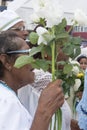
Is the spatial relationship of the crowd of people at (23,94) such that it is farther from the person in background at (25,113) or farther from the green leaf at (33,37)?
the green leaf at (33,37)

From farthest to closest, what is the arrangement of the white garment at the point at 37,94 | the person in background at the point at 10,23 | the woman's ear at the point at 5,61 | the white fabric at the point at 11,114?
the person in background at the point at 10,23 → the white garment at the point at 37,94 → the woman's ear at the point at 5,61 → the white fabric at the point at 11,114

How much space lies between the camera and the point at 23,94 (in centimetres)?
233

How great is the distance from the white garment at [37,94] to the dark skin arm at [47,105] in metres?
0.58

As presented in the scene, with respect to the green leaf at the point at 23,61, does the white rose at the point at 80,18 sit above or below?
above

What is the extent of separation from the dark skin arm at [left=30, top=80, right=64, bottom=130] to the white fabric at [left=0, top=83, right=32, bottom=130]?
66 mm

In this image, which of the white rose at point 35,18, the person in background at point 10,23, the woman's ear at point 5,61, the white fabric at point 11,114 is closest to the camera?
the white fabric at point 11,114

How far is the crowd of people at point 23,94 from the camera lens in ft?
4.94

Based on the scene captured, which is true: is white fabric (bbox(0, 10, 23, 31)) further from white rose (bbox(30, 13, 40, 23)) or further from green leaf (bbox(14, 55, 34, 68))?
green leaf (bbox(14, 55, 34, 68))

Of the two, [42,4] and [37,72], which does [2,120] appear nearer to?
[42,4]

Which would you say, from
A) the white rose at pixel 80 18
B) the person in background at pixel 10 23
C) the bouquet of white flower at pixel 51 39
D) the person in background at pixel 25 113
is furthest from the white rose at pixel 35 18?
the person in background at pixel 10 23

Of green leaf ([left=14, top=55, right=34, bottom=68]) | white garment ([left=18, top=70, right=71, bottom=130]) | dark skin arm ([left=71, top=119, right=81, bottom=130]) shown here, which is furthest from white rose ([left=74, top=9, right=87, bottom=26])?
dark skin arm ([left=71, top=119, right=81, bottom=130])

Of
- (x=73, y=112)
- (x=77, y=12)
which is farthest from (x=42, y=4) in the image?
(x=73, y=112)

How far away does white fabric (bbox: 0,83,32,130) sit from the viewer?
1487 millimetres

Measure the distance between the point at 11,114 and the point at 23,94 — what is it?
818mm
